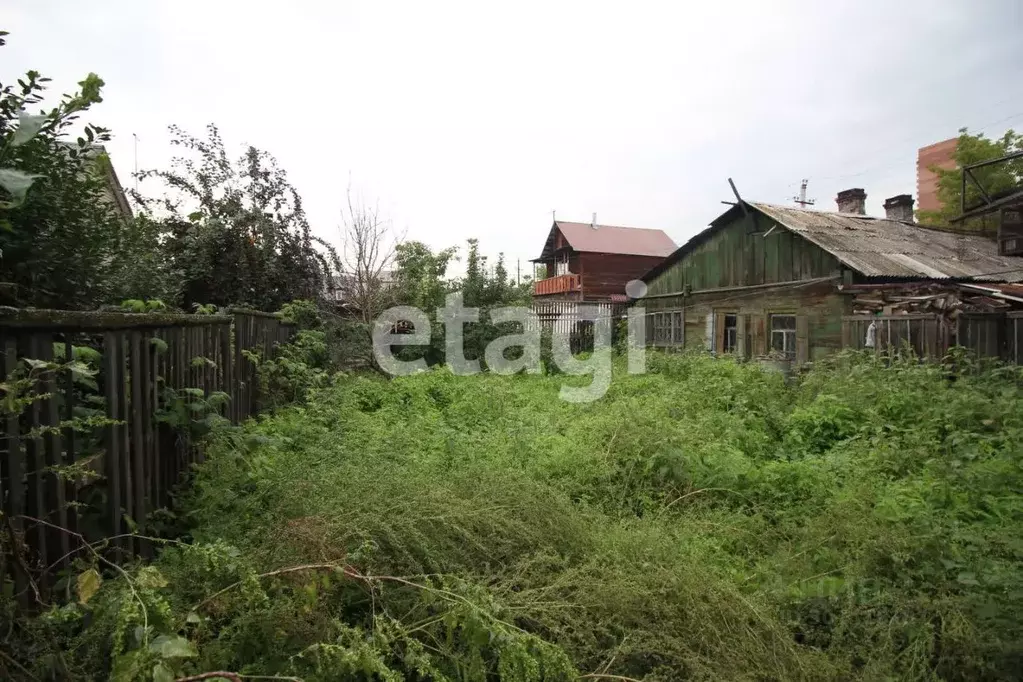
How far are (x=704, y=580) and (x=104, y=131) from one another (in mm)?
3264

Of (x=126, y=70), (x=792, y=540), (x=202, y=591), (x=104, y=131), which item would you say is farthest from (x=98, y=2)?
(x=792, y=540)

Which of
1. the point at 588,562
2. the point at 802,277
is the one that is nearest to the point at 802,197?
the point at 802,277

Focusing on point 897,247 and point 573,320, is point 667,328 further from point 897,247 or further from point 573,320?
point 897,247

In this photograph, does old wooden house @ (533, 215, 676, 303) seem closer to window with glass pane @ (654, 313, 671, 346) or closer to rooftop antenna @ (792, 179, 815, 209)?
rooftop antenna @ (792, 179, 815, 209)

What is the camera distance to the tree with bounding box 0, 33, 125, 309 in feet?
7.16

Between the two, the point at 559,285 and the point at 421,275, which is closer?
the point at 421,275

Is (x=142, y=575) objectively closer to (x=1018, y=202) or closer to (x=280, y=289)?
(x=280, y=289)

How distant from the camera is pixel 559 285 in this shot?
25.1 meters

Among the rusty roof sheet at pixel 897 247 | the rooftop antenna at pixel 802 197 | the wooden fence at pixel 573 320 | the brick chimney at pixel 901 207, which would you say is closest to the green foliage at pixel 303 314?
the wooden fence at pixel 573 320

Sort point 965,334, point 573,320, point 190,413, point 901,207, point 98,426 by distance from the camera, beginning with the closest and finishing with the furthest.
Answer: point 98,426 < point 190,413 < point 965,334 < point 573,320 < point 901,207

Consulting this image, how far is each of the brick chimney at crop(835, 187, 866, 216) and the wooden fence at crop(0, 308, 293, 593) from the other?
16505 mm

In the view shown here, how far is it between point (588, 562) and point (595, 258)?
22.5 metres

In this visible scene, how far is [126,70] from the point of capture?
15.6 ft

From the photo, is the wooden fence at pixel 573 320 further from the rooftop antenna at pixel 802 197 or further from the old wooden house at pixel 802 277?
the rooftop antenna at pixel 802 197
